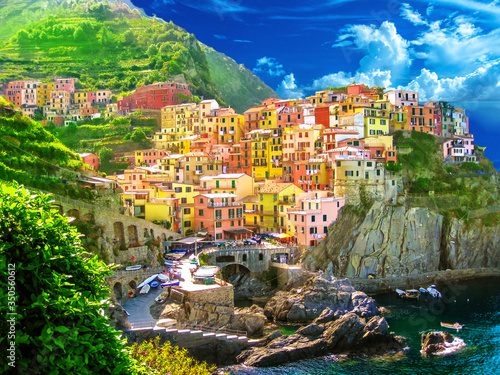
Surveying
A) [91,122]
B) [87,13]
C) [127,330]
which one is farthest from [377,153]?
[87,13]

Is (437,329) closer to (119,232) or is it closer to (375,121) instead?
(119,232)

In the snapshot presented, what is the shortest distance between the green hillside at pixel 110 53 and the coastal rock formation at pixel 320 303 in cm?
7253

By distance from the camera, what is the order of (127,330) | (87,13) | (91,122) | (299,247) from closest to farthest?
1. (127,330)
2. (299,247)
3. (91,122)
4. (87,13)

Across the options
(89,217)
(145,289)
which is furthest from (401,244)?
(89,217)

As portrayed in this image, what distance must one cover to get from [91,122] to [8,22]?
286 ft

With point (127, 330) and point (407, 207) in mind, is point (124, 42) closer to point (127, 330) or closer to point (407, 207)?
point (407, 207)

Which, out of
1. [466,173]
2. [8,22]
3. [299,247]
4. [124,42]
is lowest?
[299,247]

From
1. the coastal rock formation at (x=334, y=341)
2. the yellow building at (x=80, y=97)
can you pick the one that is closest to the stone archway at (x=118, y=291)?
the coastal rock formation at (x=334, y=341)

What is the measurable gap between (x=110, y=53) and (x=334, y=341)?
112 metres

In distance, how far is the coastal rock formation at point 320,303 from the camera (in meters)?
45.5

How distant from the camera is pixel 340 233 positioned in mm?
60125

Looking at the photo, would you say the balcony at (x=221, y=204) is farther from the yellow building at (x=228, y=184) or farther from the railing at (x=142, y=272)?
the railing at (x=142, y=272)

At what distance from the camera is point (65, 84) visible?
10844 cm

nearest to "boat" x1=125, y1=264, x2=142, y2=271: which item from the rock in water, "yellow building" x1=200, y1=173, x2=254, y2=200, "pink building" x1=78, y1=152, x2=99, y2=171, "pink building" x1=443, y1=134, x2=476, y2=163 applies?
"yellow building" x1=200, y1=173, x2=254, y2=200
